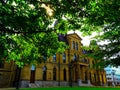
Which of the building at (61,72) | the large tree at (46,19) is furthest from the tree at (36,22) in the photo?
the building at (61,72)

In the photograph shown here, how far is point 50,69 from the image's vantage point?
2853cm

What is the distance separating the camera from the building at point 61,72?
25752mm

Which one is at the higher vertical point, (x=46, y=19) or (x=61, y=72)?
(x=46, y=19)

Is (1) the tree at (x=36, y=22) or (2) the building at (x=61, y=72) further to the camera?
(2) the building at (x=61, y=72)

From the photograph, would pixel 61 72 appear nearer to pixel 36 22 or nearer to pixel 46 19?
pixel 46 19

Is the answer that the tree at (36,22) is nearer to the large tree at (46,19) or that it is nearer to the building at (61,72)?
the large tree at (46,19)

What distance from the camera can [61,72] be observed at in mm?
30031

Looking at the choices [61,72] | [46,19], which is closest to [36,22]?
[46,19]

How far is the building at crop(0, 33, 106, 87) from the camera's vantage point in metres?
25.8

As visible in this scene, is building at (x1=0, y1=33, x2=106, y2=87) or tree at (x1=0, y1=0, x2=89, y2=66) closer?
tree at (x1=0, y1=0, x2=89, y2=66)

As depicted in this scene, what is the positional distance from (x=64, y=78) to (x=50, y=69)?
4293mm

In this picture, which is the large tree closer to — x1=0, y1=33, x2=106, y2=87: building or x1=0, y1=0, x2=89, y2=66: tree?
x1=0, y1=0, x2=89, y2=66: tree

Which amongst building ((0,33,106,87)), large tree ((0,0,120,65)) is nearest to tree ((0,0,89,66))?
large tree ((0,0,120,65))

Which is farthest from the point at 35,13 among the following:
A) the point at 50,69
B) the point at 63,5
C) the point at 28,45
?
the point at 50,69
